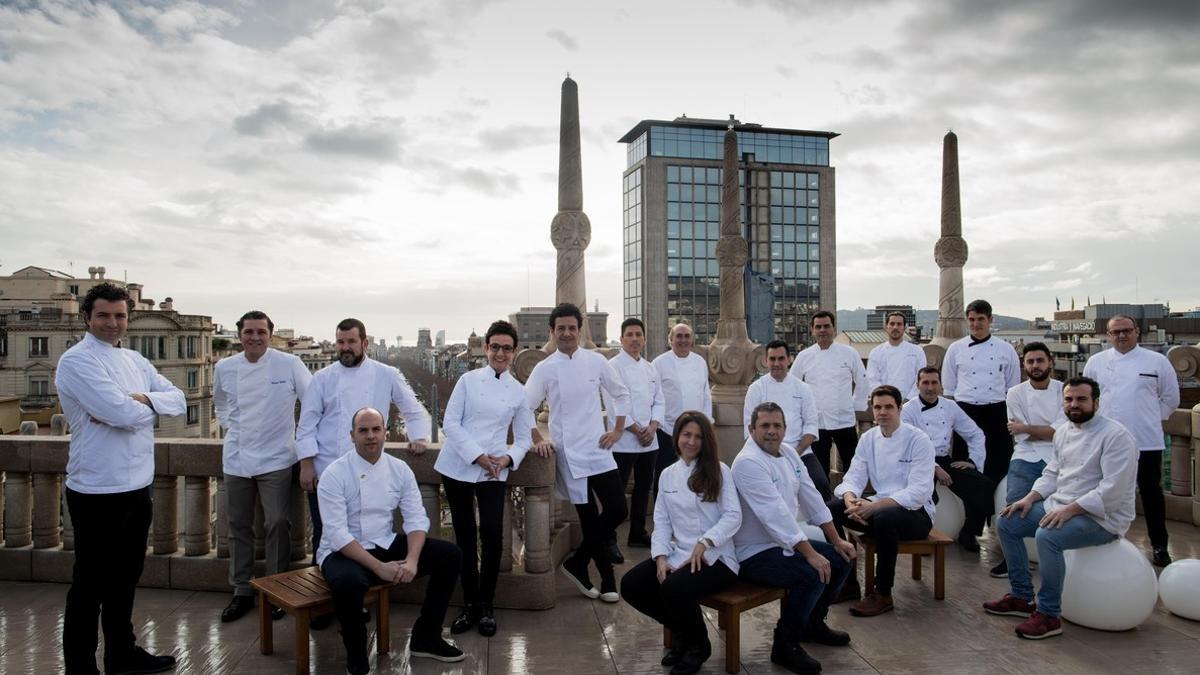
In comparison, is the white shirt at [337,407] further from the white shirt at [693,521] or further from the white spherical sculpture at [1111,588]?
the white spherical sculpture at [1111,588]

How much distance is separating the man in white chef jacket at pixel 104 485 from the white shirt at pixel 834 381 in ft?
18.1

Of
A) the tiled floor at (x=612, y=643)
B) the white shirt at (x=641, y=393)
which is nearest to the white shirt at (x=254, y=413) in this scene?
the tiled floor at (x=612, y=643)

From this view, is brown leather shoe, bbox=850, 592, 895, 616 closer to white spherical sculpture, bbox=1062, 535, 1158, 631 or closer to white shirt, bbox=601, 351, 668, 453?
white spherical sculpture, bbox=1062, 535, 1158, 631

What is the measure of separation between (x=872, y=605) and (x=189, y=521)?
17.1 feet

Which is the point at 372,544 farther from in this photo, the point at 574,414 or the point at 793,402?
the point at 793,402

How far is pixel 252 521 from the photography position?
5250 mm

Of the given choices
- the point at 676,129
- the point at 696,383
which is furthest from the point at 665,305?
the point at 696,383

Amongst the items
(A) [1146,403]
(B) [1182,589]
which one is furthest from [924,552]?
(A) [1146,403]

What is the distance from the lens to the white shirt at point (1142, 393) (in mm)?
6297

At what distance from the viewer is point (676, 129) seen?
244ft

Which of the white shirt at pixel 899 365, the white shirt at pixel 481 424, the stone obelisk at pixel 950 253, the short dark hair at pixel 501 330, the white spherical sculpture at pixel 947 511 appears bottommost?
the white spherical sculpture at pixel 947 511

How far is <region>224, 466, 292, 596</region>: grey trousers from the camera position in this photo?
5.14 m

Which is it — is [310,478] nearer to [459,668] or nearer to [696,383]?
[459,668]

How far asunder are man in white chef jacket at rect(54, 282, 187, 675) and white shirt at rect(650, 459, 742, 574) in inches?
119
